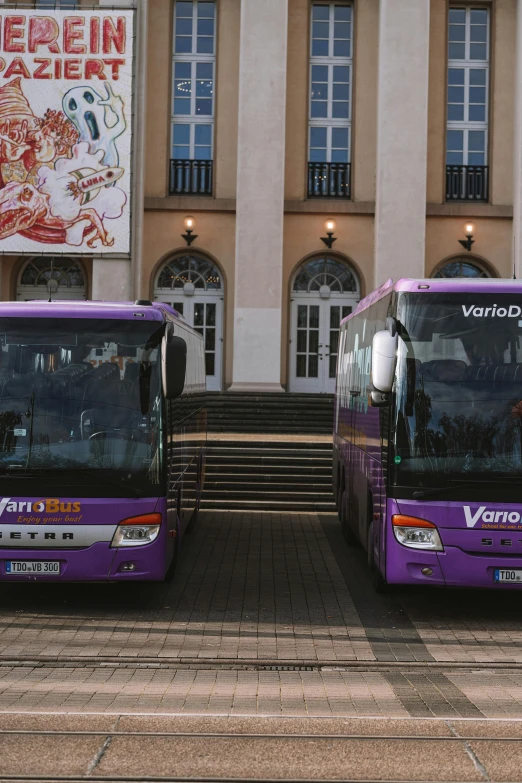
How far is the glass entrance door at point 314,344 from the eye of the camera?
31.3 m

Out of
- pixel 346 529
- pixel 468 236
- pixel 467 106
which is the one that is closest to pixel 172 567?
pixel 346 529

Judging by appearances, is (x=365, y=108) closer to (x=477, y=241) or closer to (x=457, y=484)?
(x=477, y=241)

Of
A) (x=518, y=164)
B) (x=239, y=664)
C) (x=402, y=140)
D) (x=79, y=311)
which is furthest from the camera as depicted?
(x=518, y=164)

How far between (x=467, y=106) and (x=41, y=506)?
77.9 feet

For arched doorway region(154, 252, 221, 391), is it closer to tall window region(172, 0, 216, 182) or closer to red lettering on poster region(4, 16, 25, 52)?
tall window region(172, 0, 216, 182)

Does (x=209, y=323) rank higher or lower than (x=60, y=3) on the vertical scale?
lower

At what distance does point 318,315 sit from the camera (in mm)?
31422

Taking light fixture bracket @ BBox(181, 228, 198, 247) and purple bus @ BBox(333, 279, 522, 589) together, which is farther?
light fixture bracket @ BBox(181, 228, 198, 247)

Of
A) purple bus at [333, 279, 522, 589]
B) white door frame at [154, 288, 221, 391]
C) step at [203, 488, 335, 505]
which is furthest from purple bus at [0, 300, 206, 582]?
white door frame at [154, 288, 221, 391]

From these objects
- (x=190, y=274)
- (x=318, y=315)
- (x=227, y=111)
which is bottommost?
(x=318, y=315)

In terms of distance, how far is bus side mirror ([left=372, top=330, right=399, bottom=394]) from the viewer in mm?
10461

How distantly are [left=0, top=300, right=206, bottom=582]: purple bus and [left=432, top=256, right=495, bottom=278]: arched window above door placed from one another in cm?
2124

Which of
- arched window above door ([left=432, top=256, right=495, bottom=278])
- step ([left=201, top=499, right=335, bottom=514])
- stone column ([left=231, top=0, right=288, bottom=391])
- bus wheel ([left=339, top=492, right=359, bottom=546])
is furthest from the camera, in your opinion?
arched window above door ([left=432, top=256, right=495, bottom=278])

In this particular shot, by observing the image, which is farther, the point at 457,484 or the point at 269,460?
the point at 269,460
